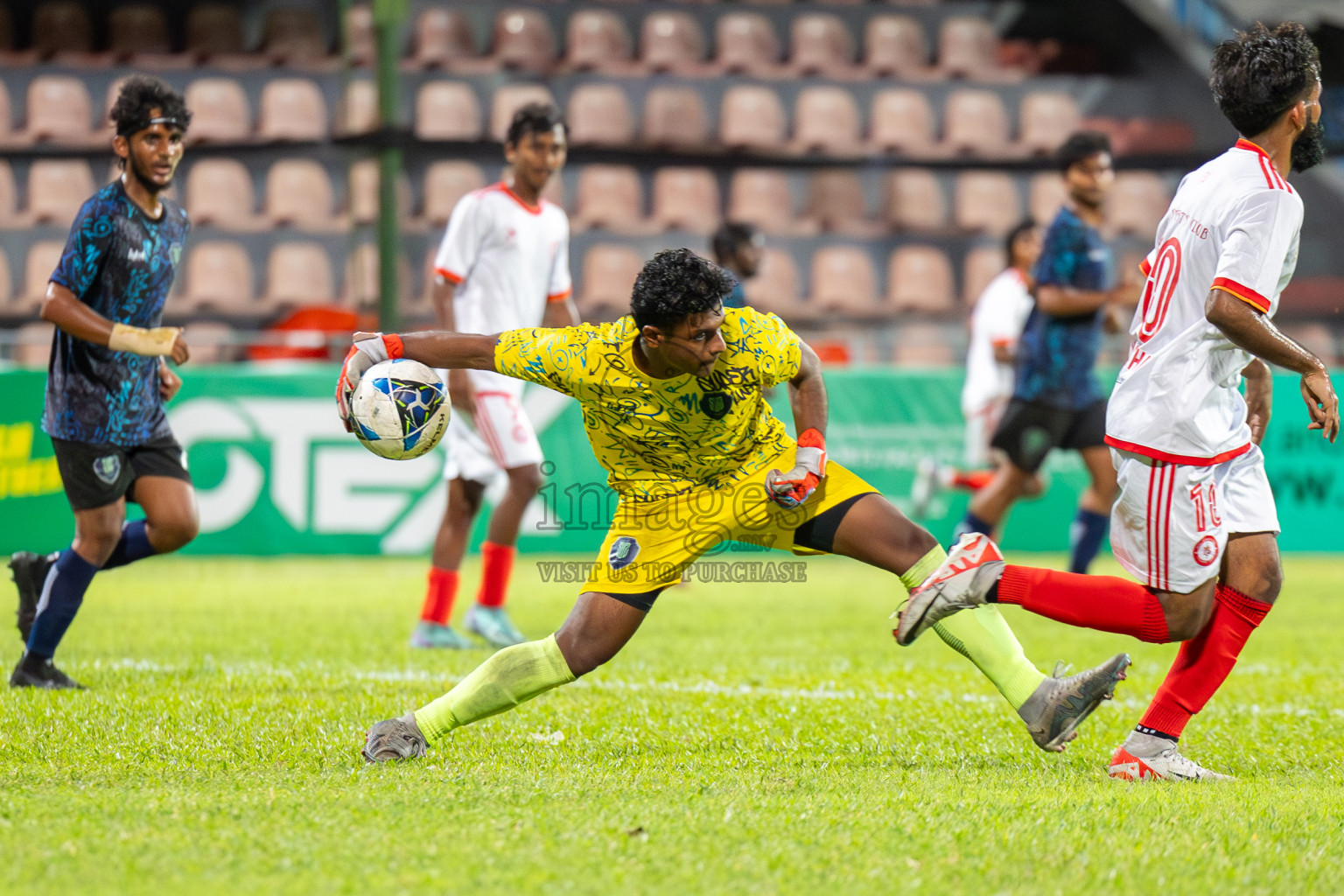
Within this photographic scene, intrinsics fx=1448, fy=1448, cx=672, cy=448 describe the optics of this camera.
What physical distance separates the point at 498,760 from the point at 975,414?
23.3 feet

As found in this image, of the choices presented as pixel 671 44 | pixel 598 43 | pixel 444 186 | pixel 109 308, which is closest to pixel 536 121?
pixel 109 308

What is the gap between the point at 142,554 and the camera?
18.0 feet

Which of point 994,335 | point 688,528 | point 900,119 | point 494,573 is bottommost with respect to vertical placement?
point 494,573

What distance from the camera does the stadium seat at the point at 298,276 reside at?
13711 mm

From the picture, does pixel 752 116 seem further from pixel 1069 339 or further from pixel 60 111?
pixel 1069 339

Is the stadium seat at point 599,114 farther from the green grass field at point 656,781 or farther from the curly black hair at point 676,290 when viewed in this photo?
the curly black hair at point 676,290

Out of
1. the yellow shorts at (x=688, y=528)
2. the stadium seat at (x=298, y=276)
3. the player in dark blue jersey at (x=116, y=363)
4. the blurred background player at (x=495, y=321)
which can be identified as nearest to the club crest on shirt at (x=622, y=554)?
the yellow shorts at (x=688, y=528)

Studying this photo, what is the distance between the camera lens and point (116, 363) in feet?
17.1

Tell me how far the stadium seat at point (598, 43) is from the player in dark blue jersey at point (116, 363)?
1012 centimetres

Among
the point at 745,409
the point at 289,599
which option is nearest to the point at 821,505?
the point at 745,409

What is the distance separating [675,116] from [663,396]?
38.2 ft

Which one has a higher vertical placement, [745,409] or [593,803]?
[745,409]

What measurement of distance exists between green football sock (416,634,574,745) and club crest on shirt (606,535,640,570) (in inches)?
10.4

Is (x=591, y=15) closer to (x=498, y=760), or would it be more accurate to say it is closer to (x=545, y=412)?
(x=545, y=412)
